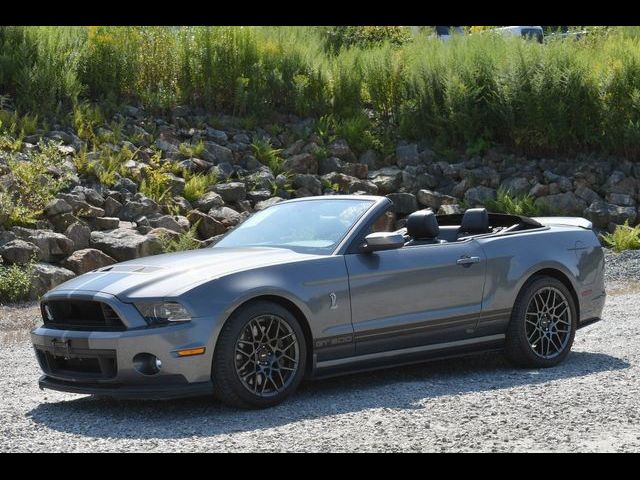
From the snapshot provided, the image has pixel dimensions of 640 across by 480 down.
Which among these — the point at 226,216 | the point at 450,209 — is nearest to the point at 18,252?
the point at 226,216

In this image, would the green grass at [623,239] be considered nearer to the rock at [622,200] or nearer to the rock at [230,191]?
the rock at [622,200]

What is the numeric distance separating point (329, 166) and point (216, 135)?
2.04 meters

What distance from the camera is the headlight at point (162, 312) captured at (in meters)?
7.14

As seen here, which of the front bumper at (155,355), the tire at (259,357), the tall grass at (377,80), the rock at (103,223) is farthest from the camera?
the tall grass at (377,80)

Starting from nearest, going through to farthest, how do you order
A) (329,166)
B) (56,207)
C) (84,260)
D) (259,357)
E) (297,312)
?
(259,357) < (297,312) < (84,260) < (56,207) < (329,166)

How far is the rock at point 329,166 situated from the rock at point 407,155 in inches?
50.0

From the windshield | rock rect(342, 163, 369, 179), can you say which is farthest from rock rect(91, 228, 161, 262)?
the windshield

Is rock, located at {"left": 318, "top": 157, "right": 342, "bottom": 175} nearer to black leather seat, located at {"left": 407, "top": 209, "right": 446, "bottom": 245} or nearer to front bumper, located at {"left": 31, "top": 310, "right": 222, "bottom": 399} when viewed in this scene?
black leather seat, located at {"left": 407, "top": 209, "right": 446, "bottom": 245}

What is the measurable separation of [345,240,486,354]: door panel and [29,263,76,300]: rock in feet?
21.9

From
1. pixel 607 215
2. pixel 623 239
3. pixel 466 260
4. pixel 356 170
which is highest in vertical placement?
pixel 356 170

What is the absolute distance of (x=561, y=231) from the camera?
9.42 meters

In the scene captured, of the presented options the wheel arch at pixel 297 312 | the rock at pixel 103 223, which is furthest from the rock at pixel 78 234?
the wheel arch at pixel 297 312

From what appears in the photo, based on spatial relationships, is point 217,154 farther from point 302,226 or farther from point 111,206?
point 302,226

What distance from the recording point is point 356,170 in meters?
18.9
